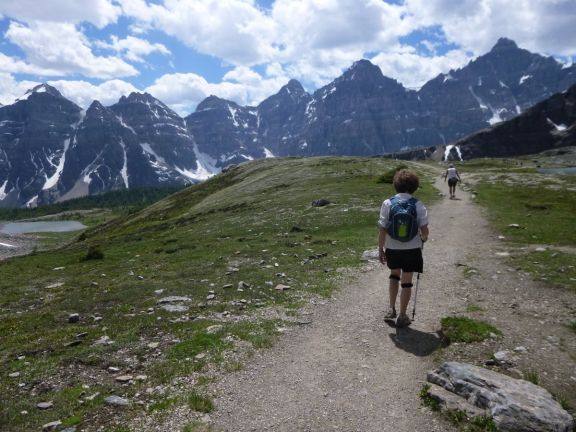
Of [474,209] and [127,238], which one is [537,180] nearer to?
[474,209]

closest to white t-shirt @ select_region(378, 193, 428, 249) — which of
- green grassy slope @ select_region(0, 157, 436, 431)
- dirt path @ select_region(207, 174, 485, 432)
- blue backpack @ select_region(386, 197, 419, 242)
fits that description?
blue backpack @ select_region(386, 197, 419, 242)

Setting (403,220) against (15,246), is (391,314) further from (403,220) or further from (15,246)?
(15,246)

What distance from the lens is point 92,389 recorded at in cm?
1073

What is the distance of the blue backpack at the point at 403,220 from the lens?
1289 centimetres

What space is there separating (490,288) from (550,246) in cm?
917

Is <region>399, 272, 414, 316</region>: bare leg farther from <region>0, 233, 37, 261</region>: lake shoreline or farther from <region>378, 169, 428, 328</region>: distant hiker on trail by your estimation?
<region>0, 233, 37, 261</region>: lake shoreline

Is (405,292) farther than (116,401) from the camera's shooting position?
Yes

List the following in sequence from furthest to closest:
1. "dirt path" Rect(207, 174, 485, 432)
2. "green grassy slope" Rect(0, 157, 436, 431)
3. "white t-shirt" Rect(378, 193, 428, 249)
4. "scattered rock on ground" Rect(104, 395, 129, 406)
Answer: "white t-shirt" Rect(378, 193, 428, 249)
"green grassy slope" Rect(0, 157, 436, 431)
"scattered rock on ground" Rect(104, 395, 129, 406)
"dirt path" Rect(207, 174, 485, 432)

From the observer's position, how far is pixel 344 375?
1096 centimetres

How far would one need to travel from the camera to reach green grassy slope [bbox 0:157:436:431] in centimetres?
1085

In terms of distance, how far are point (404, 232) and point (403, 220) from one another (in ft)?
1.20

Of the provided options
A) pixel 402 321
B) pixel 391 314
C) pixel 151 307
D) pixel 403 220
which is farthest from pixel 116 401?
pixel 403 220

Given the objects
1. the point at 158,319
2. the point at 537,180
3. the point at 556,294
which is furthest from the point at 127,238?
the point at 537,180

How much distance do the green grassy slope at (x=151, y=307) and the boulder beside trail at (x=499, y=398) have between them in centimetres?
529
